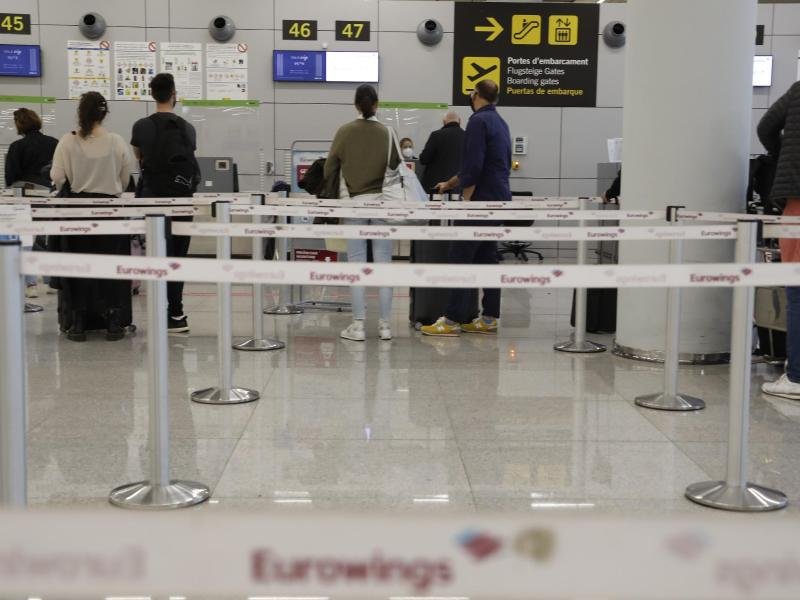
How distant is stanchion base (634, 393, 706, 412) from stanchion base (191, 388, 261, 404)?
202 centimetres

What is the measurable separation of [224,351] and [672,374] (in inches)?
90.1

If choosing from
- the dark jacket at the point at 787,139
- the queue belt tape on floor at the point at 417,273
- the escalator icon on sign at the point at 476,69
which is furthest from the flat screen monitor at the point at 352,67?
the queue belt tape on floor at the point at 417,273

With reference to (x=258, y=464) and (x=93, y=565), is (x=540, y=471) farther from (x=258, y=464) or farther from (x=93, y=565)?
(x=93, y=565)

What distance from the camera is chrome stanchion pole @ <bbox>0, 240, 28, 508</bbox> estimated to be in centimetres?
245

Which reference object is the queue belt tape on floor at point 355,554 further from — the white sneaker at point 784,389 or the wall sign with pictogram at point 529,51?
the wall sign with pictogram at point 529,51

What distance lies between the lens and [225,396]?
4.94 meters

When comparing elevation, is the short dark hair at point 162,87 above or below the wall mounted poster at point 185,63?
below

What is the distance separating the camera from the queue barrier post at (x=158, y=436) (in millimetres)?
3379

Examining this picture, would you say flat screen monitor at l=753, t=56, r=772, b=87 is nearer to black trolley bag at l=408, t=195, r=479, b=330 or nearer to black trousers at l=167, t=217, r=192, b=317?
black trolley bag at l=408, t=195, r=479, b=330

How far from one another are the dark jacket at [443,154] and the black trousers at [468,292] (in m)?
2.29

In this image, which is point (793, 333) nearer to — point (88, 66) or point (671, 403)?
point (671, 403)

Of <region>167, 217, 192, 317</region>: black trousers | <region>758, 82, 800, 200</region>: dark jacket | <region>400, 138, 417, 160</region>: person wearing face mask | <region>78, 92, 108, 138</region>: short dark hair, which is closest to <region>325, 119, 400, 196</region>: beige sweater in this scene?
<region>167, 217, 192, 317</region>: black trousers

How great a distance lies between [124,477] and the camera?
12.2 ft

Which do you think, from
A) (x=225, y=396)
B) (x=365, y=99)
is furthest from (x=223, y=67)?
(x=225, y=396)
